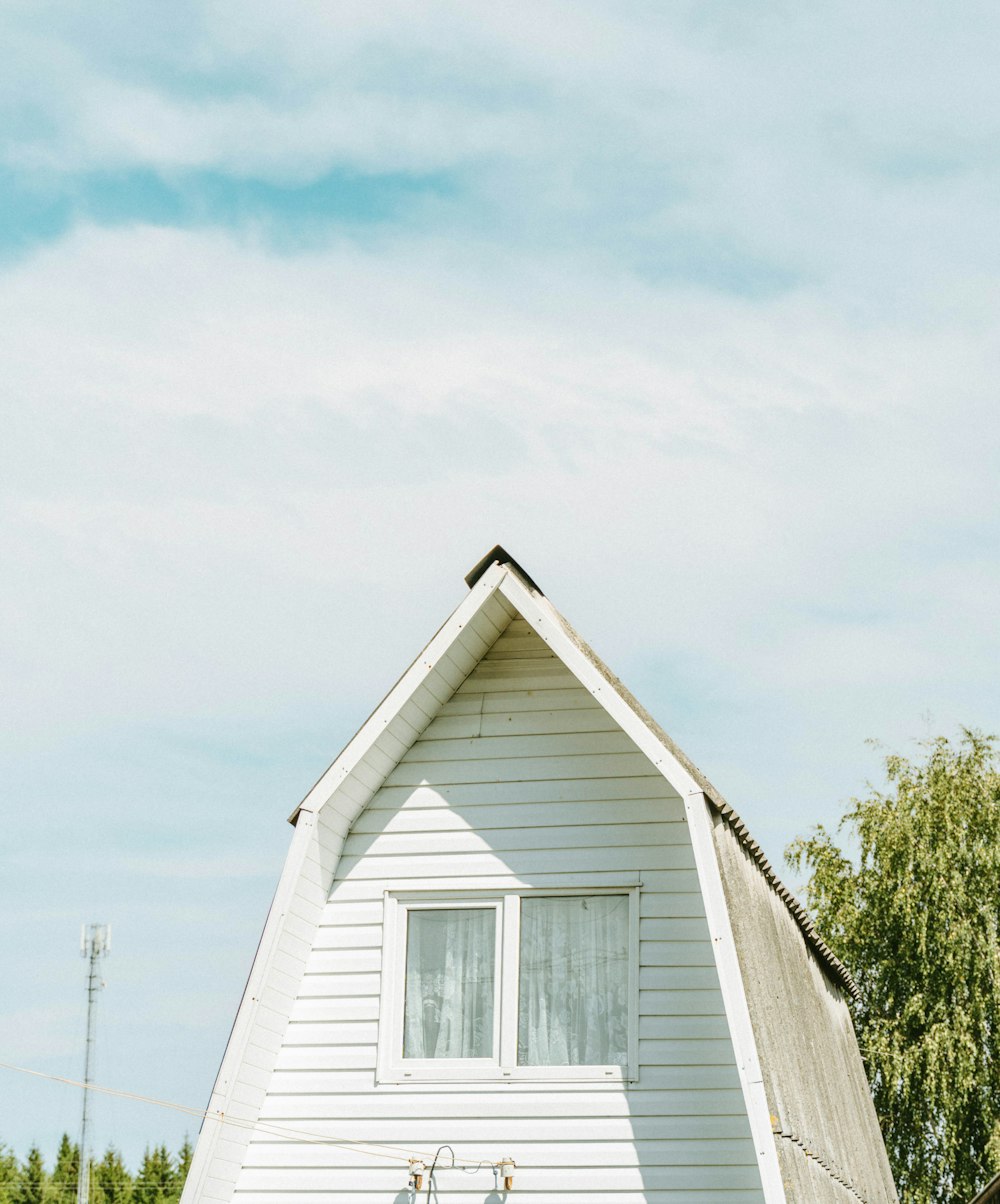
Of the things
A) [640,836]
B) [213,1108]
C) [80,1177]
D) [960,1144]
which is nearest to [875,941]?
[960,1144]

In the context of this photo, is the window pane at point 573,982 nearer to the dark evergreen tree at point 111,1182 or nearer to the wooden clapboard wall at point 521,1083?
the wooden clapboard wall at point 521,1083

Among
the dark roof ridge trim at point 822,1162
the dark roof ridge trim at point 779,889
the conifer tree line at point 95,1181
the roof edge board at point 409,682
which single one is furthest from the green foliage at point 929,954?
the conifer tree line at point 95,1181

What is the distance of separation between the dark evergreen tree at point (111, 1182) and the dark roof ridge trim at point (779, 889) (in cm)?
4462

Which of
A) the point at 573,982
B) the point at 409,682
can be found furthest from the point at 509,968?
the point at 409,682

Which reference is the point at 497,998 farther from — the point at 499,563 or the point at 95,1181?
the point at 95,1181

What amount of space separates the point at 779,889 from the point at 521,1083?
3.44m

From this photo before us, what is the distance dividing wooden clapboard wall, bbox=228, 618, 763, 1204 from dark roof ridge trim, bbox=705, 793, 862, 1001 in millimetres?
410

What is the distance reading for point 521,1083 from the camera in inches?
433

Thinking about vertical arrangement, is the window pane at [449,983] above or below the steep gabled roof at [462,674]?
below

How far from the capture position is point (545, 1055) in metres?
11.1

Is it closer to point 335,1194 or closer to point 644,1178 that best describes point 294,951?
point 335,1194

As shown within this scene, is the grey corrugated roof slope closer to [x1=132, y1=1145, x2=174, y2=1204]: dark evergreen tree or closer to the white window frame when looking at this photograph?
the white window frame

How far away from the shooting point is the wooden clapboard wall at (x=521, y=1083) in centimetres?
1062

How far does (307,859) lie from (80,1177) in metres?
49.6
